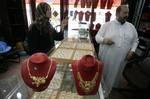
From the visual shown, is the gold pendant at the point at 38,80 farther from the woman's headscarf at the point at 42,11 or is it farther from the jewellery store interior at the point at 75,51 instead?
the woman's headscarf at the point at 42,11

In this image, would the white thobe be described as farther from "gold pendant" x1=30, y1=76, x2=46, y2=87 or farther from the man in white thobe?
"gold pendant" x1=30, y1=76, x2=46, y2=87

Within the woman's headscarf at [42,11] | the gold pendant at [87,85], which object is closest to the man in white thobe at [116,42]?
the woman's headscarf at [42,11]

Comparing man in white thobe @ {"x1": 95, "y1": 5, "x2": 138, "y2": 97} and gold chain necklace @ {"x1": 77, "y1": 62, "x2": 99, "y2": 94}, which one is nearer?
gold chain necklace @ {"x1": 77, "y1": 62, "x2": 99, "y2": 94}

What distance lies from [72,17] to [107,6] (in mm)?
854

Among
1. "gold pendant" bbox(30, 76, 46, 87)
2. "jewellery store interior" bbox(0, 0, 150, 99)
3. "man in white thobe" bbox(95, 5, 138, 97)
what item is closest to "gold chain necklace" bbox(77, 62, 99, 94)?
"jewellery store interior" bbox(0, 0, 150, 99)

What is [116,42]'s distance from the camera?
2.02 m

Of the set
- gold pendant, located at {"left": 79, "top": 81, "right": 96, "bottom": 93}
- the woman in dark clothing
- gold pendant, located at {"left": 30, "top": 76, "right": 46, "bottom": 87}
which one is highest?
the woman in dark clothing

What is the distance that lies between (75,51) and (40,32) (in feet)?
1.43

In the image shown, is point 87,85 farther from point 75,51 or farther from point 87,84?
point 75,51

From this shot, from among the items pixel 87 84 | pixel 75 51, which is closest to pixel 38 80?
pixel 87 84

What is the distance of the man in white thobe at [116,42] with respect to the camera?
6.48ft

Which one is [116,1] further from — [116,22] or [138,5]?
[116,22]

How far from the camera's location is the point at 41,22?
5.33ft

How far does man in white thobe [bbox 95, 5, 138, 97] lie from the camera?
1977mm
